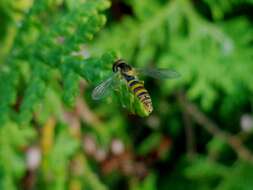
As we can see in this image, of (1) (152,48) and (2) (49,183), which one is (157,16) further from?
(2) (49,183)

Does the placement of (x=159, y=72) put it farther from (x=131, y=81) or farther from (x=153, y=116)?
(x=153, y=116)

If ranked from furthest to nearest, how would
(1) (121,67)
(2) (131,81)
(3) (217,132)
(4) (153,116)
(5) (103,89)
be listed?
(4) (153,116) < (3) (217,132) < (1) (121,67) < (2) (131,81) < (5) (103,89)

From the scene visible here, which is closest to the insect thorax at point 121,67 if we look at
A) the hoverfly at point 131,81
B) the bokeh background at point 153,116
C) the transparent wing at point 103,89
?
the hoverfly at point 131,81

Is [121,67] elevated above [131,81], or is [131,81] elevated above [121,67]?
[121,67]

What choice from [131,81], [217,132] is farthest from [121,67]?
[217,132]

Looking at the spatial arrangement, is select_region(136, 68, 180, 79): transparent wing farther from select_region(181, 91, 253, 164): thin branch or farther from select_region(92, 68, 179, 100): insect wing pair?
select_region(181, 91, 253, 164): thin branch

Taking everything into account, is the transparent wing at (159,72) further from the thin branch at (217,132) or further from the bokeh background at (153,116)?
the thin branch at (217,132)

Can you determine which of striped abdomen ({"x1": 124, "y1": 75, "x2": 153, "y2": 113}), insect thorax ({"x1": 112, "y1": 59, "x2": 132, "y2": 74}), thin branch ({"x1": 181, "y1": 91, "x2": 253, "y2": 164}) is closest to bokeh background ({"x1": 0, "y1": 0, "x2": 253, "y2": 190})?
thin branch ({"x1": 181, "y1": 91, "x2": 253, "y2": 164})
